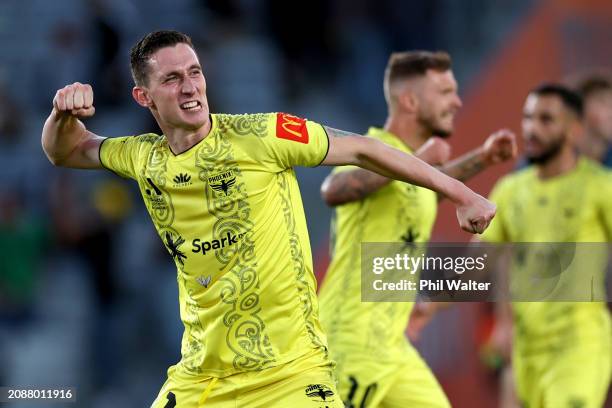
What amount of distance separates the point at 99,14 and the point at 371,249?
21.1 ft

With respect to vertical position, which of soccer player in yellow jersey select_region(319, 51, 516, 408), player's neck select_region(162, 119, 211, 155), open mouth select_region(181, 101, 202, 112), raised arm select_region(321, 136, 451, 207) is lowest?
soccer player in yellow jersey select_region(319, 51, 516, 408)

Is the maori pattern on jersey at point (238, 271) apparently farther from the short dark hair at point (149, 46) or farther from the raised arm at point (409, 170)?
the short dark hair at point (149, 46)

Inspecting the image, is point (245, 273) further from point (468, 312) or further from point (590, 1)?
point (590, 1)

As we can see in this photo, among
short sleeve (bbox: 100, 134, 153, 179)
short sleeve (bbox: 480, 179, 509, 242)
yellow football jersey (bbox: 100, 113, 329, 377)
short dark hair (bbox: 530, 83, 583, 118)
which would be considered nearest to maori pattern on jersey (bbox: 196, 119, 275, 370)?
yellow football jersey (bbox: 100, 113, 329, 377)

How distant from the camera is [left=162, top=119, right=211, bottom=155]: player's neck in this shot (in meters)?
5.30

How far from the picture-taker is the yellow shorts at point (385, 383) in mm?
6566

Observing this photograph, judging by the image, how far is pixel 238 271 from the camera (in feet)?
17.1

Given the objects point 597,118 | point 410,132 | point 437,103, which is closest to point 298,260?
point 410,132

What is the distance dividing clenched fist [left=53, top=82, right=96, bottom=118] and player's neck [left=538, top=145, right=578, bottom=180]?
174 inches

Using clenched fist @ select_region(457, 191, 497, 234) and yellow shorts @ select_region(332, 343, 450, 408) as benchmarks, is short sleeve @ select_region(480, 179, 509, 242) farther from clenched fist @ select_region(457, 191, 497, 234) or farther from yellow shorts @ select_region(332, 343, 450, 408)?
clenched fist @ select_region(457, 191, 497, 234)

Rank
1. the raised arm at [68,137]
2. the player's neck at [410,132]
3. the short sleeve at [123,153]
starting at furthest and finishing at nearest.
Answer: the player's neck at [410,132] < the short sleeve at [123,153] < the raised arm at [68,137]

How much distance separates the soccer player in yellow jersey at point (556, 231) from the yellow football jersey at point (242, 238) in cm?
340

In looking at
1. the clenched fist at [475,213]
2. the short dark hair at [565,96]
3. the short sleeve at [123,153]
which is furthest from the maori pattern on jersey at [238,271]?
the short dark hair at [565,96]

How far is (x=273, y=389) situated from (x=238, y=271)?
0.52 meters
